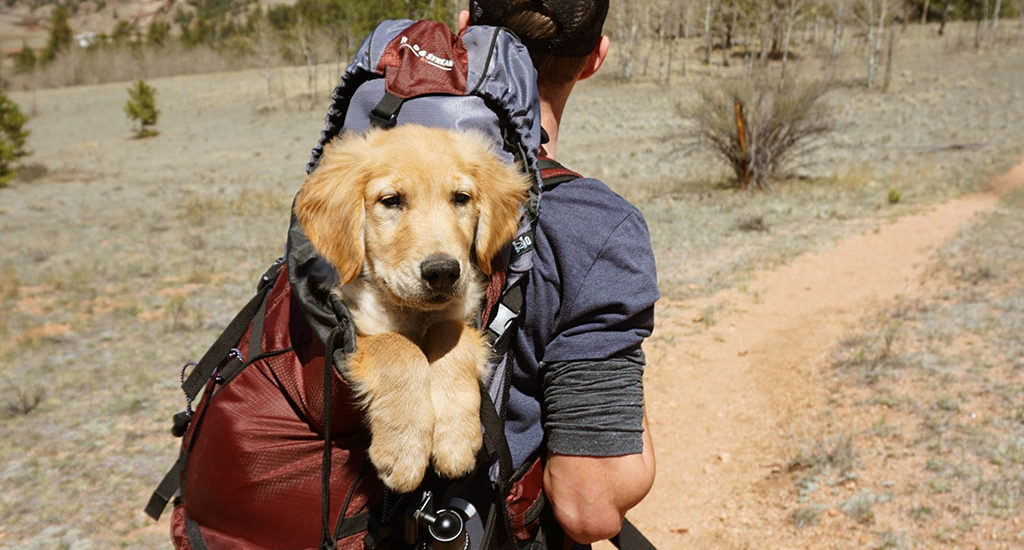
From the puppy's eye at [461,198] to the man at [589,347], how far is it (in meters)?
0.35

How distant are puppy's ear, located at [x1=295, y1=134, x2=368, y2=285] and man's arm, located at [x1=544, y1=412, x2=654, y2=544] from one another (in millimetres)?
770

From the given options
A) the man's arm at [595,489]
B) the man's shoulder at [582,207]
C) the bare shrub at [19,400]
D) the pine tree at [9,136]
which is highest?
the man's shoulder at [582,207]

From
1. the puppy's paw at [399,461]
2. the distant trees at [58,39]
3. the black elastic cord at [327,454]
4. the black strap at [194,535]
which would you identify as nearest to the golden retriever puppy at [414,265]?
the puppy's paw at [399,461]

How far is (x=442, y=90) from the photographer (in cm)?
172

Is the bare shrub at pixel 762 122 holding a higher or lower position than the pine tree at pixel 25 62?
lower

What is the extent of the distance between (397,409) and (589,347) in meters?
0.50

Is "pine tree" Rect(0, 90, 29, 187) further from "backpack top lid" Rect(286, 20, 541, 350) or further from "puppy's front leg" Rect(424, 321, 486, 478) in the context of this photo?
"puppy's front leg" Rect(424, 321, 486, 478)

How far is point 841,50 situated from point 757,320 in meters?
56.3

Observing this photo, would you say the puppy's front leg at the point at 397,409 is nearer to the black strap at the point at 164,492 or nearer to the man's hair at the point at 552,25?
the black strap at the point at 164,492

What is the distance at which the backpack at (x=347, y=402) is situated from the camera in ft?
5.29

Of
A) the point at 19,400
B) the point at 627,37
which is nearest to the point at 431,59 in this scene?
the point at 19,400

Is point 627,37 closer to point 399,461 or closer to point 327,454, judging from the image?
point 399,461

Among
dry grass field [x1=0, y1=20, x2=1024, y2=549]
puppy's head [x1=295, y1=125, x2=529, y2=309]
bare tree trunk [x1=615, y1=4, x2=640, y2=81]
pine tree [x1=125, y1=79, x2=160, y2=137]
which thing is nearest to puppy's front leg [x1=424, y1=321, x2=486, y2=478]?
puppy's head [x1=295, y1=125, x2=529, y2=309]

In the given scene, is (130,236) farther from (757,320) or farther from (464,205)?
(464,205)
